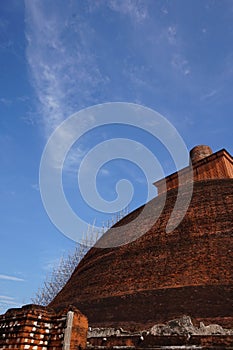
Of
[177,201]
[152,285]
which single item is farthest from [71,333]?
[177,201]

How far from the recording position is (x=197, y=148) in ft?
66.1

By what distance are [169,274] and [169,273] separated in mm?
44

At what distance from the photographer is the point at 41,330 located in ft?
13.5

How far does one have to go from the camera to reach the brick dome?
8203mm

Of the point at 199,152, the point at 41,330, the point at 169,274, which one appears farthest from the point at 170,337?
the point at 199,152

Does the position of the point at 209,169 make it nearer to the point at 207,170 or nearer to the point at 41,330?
the point at 207,170

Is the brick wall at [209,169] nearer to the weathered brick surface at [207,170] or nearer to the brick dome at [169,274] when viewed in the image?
the weathered brick surface at [207,170]

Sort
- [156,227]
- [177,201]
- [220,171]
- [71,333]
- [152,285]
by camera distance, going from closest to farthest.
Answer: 1. [71,333]
2. [152,285]
3. [156,227]
4. [177,201]
5. [220,171]

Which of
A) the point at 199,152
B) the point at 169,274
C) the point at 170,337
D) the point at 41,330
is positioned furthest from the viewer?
the point at 199,152

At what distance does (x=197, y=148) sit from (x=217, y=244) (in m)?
11.5

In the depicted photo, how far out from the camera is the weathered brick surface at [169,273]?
27.0 ft

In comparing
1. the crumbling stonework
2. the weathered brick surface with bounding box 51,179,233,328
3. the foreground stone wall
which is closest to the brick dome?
the weathered brick surface with bounding box 51,179,233,328

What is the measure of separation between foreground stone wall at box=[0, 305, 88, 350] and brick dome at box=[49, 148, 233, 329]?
458cm

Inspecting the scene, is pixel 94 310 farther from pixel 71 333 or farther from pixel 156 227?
pixel 71 333
